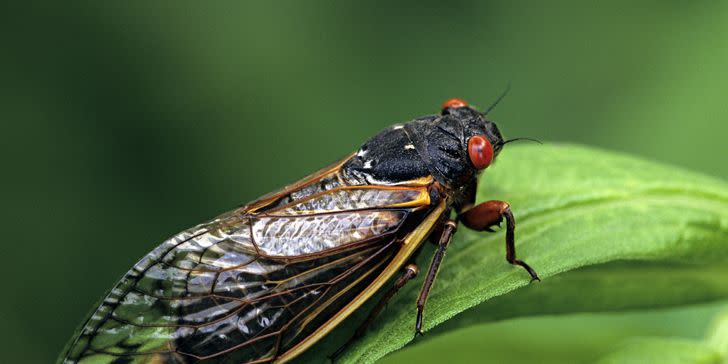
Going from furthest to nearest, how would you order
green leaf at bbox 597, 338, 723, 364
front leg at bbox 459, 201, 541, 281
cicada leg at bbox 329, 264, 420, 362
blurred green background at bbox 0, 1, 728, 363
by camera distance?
1. blurred green background at bbox 0, 1, 728, 363
2. front leg at bbox 459, 201, 541, 281
3. cicada leg at bbox 329, 264, 420, 362
4. green leaf at bbox 597, 338, 723, 364

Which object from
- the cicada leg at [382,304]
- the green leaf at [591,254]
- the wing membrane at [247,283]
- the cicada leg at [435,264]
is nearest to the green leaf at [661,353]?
the green leaf at [591,254]

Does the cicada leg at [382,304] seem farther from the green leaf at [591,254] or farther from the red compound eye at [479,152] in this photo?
the red compound eye at [479,152]

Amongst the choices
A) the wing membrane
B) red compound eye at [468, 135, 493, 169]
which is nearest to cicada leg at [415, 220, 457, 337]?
the wing membrane

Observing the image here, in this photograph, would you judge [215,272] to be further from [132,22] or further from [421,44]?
[421,44]

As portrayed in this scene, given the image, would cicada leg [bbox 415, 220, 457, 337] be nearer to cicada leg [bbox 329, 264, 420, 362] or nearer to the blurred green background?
cicada leg [bbox 329, 264, 420, 362]

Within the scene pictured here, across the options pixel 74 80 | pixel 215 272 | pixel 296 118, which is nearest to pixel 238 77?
pixel 296 118

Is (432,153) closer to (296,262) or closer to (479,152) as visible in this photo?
(479,152)
